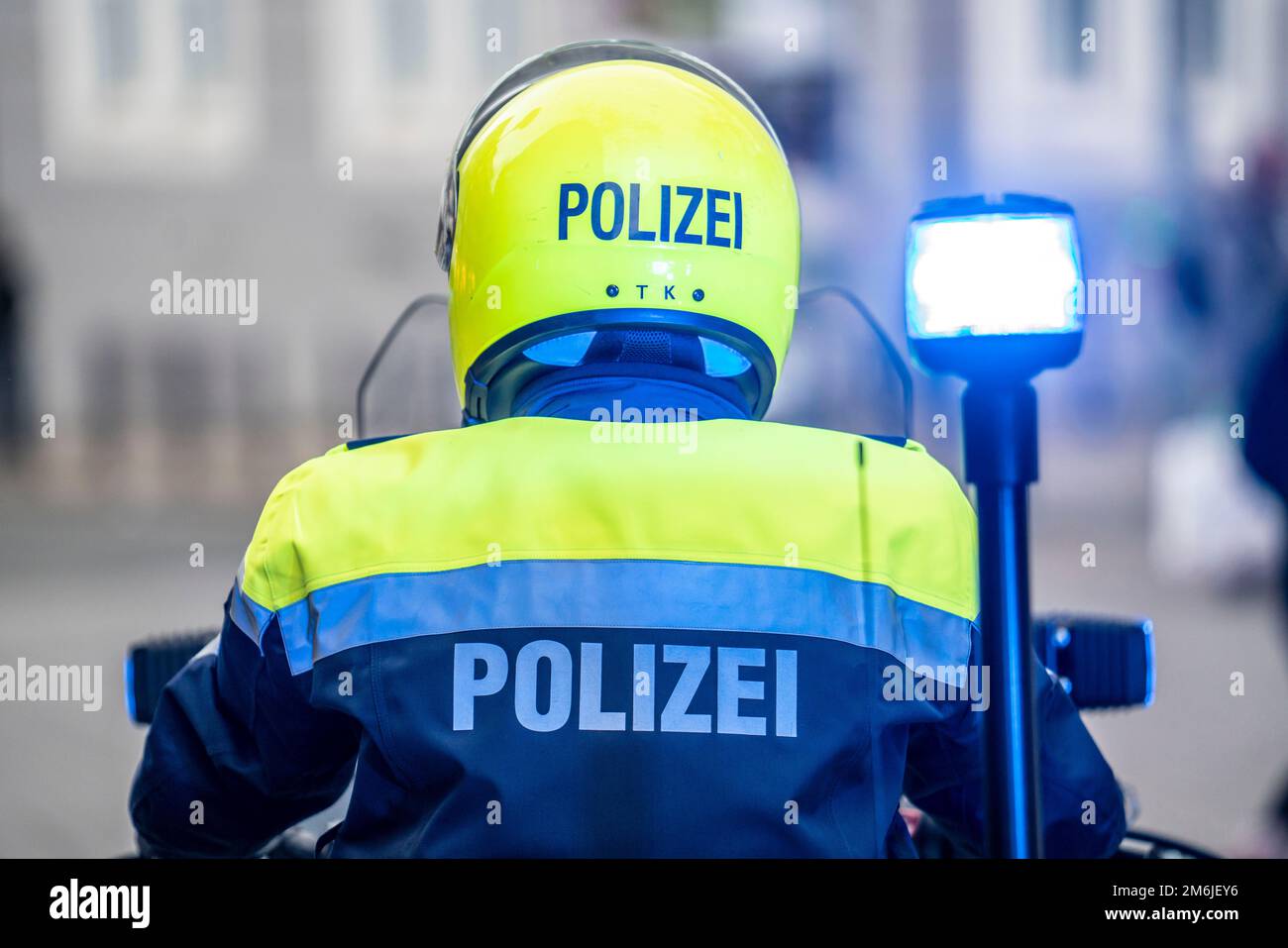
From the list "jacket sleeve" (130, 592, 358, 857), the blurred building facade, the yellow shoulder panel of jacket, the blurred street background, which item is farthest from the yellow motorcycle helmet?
the blurred building facade

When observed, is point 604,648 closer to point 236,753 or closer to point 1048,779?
point 236,753

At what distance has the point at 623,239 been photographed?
1.69m

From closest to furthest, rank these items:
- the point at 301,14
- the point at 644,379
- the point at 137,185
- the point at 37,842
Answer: the point at 644,379 → the point at 37,842 → the point at 137,185 → the point at 301,14

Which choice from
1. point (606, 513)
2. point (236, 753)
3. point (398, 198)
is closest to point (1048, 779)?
point (606, 513)

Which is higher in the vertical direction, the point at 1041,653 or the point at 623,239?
the point at 623,239

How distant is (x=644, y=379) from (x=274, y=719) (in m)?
0.54

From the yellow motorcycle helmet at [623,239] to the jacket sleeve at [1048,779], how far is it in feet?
1.54

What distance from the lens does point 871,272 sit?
13.7m

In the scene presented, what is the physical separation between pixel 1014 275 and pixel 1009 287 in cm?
1

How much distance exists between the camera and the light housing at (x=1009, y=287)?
1.43 metres

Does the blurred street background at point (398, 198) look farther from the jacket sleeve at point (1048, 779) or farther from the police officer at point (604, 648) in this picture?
the police officer at point (604, 648)

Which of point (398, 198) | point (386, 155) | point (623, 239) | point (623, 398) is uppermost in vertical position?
point (386, 155)

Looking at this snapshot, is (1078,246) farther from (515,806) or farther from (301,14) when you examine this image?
(301,14)
